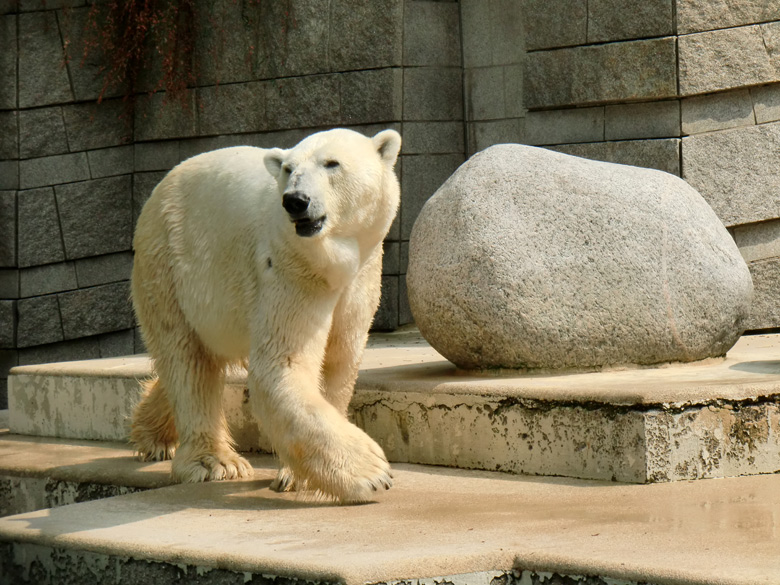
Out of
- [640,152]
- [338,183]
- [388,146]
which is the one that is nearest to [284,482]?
[338,183]

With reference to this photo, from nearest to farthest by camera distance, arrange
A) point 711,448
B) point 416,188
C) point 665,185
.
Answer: point 711,448, point 665,185, point 416,188

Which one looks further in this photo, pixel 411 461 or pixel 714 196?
pixel 714 196

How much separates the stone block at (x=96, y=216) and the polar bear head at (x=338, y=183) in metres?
5.47

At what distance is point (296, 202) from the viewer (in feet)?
12.4

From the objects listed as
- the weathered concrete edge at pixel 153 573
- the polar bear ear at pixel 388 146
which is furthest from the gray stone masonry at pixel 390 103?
the weathered concrete edge at pixel 153 573

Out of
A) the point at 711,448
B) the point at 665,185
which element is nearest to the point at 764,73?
the point at 665,185

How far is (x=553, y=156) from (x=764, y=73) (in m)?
2.60

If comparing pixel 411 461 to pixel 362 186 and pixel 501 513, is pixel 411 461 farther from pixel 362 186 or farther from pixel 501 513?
pixel 362 186

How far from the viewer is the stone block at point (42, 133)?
9039 millimetres

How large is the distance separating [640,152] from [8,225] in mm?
5009

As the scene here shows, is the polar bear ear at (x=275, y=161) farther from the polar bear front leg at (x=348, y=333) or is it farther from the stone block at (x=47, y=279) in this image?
the stone block at (x=47, y=279)

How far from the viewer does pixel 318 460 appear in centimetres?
395

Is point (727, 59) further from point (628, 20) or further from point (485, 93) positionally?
point (485, 93)

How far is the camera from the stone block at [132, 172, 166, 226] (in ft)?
30.0
